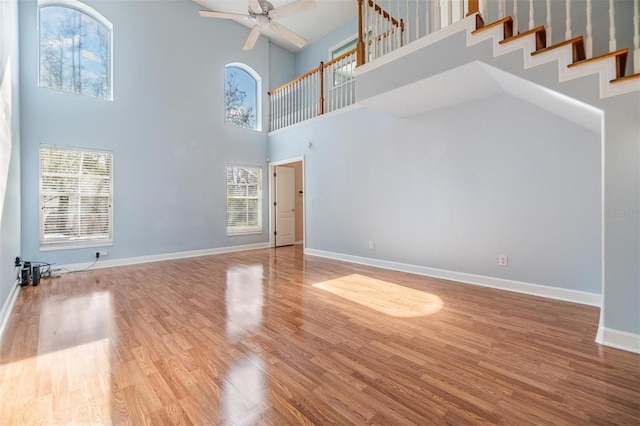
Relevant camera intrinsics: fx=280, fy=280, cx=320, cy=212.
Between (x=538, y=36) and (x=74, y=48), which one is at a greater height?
(x=74, y=48)

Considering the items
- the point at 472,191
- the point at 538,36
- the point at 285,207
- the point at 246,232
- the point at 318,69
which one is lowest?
the point at 246,232

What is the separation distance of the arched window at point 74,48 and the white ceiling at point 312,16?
6.69ft

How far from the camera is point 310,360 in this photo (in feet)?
6.19

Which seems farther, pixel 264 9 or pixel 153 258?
pixel 153 258

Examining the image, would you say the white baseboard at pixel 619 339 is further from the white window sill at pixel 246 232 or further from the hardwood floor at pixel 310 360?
the white window sill at pixel 246 232

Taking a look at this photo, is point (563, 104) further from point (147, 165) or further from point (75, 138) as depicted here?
point (75, 138)

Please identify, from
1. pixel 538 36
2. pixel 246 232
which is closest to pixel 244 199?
pixel 246 232

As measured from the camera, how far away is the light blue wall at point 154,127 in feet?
13.8

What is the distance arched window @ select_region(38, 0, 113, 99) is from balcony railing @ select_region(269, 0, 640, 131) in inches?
136

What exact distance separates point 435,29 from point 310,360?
3513mm

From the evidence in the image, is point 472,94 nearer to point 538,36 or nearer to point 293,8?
point 538,36

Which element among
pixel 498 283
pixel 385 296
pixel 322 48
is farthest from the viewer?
pixel 322 48

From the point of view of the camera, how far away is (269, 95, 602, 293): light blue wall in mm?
3012

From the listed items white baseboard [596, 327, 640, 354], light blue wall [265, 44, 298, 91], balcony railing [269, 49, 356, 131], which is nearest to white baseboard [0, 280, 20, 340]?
white baseboard [596, 327, 640, 354]
